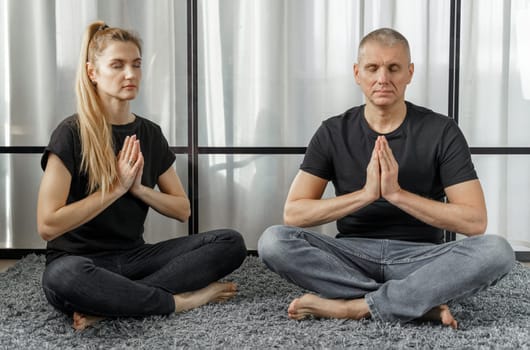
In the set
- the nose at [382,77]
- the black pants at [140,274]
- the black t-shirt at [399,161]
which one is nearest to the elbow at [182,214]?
the black pants at [140,274]

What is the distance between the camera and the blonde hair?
2242 millimetres

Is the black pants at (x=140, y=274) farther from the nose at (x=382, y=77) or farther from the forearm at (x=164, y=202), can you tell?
the nose at (x=382, y=77)

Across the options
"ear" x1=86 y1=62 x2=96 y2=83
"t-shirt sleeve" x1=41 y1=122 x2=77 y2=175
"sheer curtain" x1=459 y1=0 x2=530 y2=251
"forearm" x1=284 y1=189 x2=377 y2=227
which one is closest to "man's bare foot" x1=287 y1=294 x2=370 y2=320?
"forearm" x1=284 y1=189 x2=377 y2=227

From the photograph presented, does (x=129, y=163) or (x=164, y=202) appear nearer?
(x=129, y=163)

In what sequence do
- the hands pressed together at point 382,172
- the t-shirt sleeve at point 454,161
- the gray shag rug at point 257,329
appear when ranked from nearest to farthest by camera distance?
1. the gray shag rug at point 257,329
2. the hands pressed together at point 382,172
3. the t-shirt sleeve at point 454,161

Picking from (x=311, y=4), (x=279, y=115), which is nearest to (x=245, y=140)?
(x=279, y=115)

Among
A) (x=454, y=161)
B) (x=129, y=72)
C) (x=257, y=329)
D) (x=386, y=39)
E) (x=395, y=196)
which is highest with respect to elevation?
(x=386, y=39)

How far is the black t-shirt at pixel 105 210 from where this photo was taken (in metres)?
2.27

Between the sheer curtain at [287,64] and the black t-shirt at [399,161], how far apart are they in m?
0.93

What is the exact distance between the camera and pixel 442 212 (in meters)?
2.18

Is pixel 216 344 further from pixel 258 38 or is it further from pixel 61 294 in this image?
pixel 258 38

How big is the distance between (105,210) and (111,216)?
0.03 metres

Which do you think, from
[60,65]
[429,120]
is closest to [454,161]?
[429,120]

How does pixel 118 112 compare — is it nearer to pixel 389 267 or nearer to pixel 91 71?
pixel 91 71
